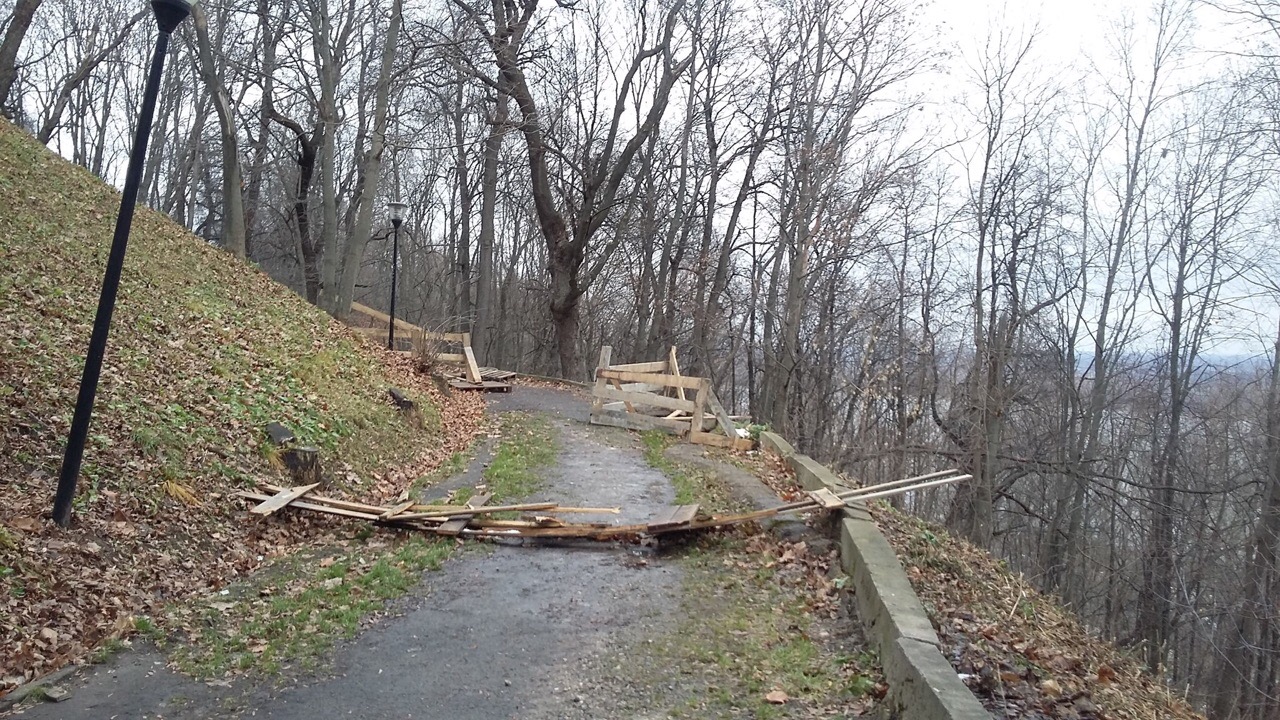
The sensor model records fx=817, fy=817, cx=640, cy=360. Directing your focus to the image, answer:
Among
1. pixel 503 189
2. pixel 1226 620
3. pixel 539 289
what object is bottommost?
pixel 1226 620

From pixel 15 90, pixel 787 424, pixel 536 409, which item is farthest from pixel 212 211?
pixel 787 424

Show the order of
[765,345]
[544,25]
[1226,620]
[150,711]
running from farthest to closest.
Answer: [765,345] → [544,25] → [1226,620] → [150,711]

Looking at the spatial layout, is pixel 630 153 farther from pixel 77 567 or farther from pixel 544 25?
pixel 77 567

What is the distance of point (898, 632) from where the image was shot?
4.77 m

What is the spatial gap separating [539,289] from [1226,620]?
20.9 m

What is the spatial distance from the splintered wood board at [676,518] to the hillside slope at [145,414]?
3.26 m

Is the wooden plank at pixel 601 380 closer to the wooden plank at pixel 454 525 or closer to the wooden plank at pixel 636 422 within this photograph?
the wooden plank at pixel 636 422

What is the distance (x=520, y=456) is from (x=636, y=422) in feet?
10.5

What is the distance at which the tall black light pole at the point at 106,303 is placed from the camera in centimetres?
557

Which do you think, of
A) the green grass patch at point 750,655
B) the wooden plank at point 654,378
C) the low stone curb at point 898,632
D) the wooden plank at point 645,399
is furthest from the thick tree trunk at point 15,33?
the low stone curb at point 898,632

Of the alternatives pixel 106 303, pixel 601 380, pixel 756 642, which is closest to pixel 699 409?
pixel 601 380

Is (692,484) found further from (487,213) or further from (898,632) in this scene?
(487,213)

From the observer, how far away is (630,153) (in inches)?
803

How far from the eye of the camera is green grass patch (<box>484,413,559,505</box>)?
30.0 ft
